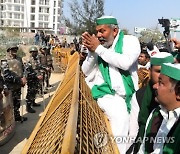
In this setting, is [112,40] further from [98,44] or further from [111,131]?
[111,131]

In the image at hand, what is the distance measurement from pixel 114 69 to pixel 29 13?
94.1 m

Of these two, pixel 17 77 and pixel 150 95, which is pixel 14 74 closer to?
pixel 17 77

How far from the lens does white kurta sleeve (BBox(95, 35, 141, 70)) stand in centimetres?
283

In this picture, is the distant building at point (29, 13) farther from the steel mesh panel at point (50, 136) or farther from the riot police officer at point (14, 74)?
the steel mesh panel at point (50, 136)

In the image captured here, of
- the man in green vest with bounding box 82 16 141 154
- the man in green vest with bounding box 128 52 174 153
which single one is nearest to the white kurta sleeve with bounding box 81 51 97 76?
the man in green vest with bounding box 82 16 141 154

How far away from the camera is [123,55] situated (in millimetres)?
2848

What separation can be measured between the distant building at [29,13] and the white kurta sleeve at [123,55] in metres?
89.4

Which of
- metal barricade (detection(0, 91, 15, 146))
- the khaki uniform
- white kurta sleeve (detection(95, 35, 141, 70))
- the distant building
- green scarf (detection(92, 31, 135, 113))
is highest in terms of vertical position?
the distant building

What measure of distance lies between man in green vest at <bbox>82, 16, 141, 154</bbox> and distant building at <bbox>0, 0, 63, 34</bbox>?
293 ft

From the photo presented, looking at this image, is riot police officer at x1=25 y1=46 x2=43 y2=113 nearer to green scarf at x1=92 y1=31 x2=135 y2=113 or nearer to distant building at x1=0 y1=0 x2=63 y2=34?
green scarf at x1=92 y1=31 x2=135 y2=113

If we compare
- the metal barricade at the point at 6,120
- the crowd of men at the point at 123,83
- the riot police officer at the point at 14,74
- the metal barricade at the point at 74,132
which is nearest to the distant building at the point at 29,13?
the riot police officer at the point at 14,74

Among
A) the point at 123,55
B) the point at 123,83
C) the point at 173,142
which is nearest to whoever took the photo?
the point at 173,142

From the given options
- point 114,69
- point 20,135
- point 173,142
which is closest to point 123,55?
point 114,69

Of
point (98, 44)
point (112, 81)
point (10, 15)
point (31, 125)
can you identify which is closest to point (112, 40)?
point (98, 44)
